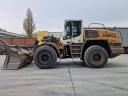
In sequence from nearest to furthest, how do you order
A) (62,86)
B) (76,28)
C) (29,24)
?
(62,86) → (76,28) → (29,24)

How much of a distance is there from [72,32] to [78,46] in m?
0.96

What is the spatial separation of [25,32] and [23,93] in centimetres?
5878

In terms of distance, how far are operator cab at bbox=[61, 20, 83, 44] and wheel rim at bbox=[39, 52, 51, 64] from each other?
159 centimetres

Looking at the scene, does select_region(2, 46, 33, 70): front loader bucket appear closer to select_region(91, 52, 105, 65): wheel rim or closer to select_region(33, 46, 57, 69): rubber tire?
select_region(33, 46, 57, 69): rubber tire

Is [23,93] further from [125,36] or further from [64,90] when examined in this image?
[125,36]

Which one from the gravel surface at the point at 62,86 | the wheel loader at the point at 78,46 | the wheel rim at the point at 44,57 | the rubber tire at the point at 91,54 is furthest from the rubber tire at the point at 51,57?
the gravel surface at the point at 62,86

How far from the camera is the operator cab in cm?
1935

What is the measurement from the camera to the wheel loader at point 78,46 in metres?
18.5

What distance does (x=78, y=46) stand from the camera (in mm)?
19203

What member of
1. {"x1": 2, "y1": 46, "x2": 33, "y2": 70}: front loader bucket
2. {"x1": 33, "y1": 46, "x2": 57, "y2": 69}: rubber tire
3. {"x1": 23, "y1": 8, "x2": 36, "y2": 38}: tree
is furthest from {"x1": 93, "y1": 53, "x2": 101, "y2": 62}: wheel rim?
{"x1": 23, "y1": 8, "x2": 36, "y2": 38}: tree

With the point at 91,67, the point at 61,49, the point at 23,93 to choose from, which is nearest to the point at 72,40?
the point at 61,49

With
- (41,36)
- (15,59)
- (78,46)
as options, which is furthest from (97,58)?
(15,59)

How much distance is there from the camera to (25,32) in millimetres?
68500

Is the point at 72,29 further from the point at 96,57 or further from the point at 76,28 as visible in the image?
the point at 96,57
